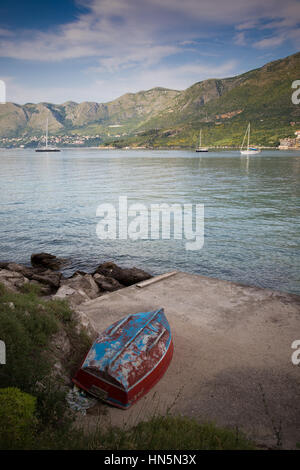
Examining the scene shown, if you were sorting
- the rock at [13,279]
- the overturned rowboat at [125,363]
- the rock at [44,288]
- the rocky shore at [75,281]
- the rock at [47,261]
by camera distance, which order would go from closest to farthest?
the overturned rowboat at [125,363] < the rocky shore at [75,281] < the rock at [13,279] < the rock at [44,288] < the rock at [47,261]

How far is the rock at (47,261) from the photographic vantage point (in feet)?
63.4

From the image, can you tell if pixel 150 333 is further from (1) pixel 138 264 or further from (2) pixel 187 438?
(1) pixel 138 264

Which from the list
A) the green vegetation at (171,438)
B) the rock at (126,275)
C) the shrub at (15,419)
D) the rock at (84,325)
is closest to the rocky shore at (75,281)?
the rock at (126,275)

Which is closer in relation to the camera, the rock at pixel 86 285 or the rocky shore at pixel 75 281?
the rocky shore at pixel 75 281

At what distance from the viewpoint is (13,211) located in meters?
35.9

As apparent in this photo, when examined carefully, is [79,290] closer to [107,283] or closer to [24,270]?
[107,283]

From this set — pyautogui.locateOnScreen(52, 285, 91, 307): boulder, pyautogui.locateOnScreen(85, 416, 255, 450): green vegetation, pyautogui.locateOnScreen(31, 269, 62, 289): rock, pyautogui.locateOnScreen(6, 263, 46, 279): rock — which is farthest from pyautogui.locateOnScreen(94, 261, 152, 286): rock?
pyautogui.locateOnScreen(85, 416, 255, 450): green vegetation

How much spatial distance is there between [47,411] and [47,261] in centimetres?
1442

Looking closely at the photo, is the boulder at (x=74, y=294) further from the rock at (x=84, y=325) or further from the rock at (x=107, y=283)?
the rock at (x=84, y=325)

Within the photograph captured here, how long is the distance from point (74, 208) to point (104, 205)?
3.68 metres

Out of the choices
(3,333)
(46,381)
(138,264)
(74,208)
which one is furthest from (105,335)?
(74,208)

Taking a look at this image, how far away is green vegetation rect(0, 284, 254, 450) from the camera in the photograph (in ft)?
16.1

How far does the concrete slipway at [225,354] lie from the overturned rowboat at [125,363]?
325 mm

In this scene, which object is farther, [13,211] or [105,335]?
[13,211]
